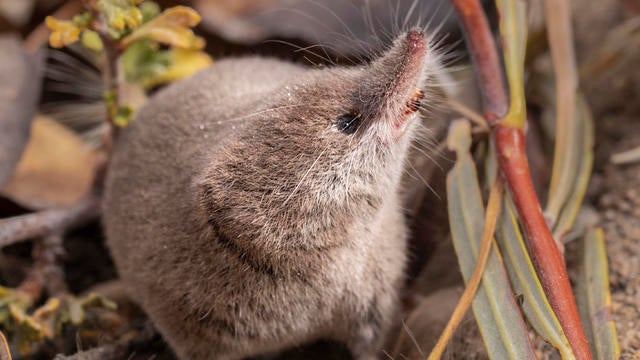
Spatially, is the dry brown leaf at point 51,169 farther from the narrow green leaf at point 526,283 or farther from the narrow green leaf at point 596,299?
the narrow green leaf at point 596,299

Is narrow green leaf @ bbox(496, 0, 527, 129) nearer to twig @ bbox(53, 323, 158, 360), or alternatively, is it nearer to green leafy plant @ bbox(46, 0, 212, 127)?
green leafy plant @ bbox(46, 0, 212, 127)

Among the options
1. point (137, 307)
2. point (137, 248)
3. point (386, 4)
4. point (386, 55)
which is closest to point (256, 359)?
point (137, 307)

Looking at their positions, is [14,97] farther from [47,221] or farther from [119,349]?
[119,349]

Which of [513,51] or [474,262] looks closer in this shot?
[474,262]

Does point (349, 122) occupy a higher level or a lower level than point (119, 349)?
higher

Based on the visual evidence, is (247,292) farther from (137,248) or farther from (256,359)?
(256,359)

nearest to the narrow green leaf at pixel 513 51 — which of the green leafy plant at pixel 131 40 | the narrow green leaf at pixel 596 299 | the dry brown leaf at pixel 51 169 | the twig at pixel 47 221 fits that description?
the narrow green leaf at pixel 596 299

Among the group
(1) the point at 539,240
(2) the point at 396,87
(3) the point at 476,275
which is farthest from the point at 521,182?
(2) the point at 396,87
